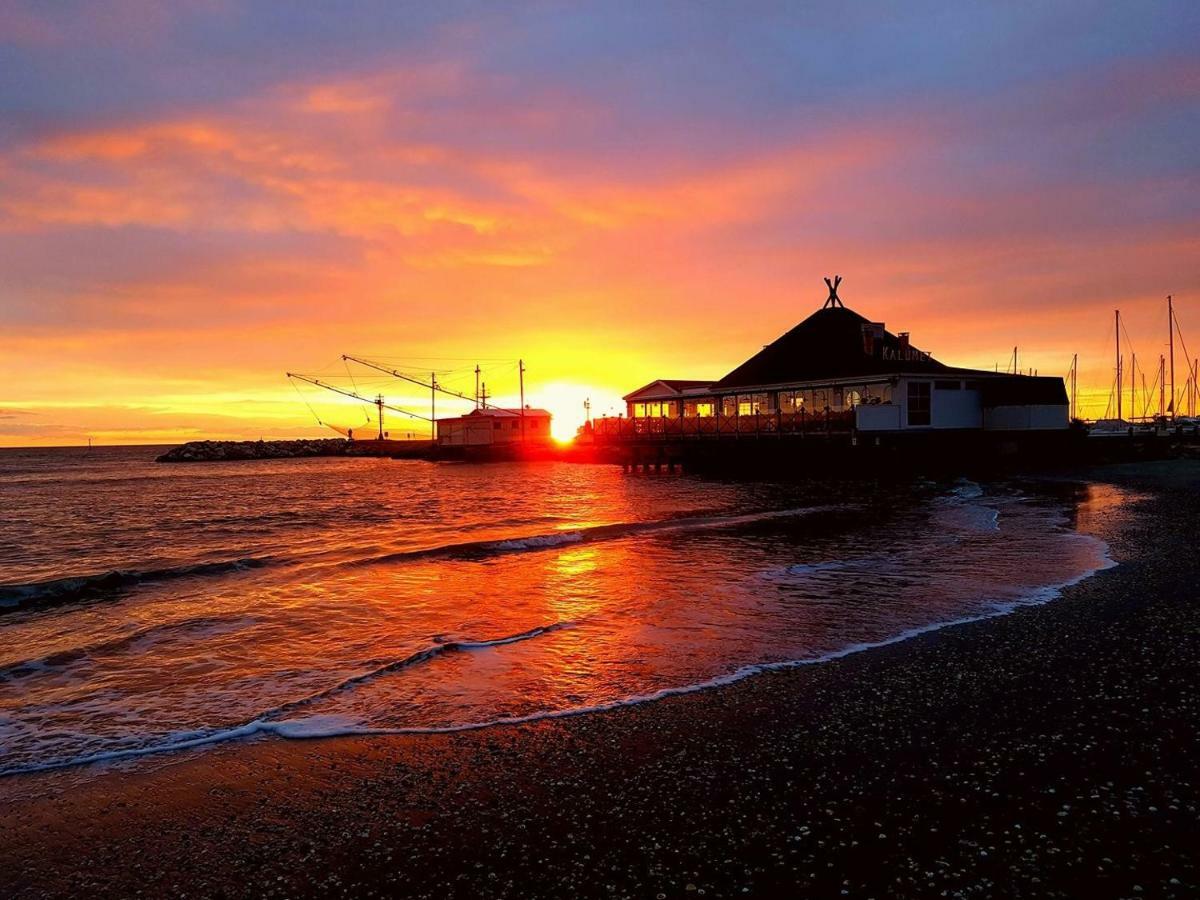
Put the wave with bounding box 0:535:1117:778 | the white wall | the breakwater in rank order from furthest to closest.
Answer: the breakwater, the white wall, the wave with bounding box 0:535:1117:778

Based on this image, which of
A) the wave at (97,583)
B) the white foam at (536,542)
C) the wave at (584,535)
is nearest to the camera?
the wave at (97,583)

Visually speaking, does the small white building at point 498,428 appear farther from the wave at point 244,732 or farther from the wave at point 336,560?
the wave at point 244,732

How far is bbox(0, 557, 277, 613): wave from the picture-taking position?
679 inches

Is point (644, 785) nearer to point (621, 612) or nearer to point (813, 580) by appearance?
point (621, 612)

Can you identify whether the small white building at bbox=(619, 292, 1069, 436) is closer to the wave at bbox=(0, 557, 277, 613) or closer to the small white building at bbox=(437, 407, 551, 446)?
the wave at bbox=(0, 557, 277, 613)

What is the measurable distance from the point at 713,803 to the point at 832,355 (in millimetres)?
52377

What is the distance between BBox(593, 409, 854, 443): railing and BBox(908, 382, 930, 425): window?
4.09m

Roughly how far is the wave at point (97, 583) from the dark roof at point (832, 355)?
4085 cm

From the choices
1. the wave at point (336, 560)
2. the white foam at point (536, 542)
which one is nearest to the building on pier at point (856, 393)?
the wave at point (336, 560)

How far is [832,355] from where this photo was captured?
54.0 metres

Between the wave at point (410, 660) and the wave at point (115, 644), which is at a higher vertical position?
the wave at point (410, 660)

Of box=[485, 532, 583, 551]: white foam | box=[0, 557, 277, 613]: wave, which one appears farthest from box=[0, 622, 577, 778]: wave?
box=[485, 532, 583, 551]: white foam

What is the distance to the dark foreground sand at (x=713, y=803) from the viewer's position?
15.7 ft

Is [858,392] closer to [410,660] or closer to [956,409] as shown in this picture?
[956,409]
